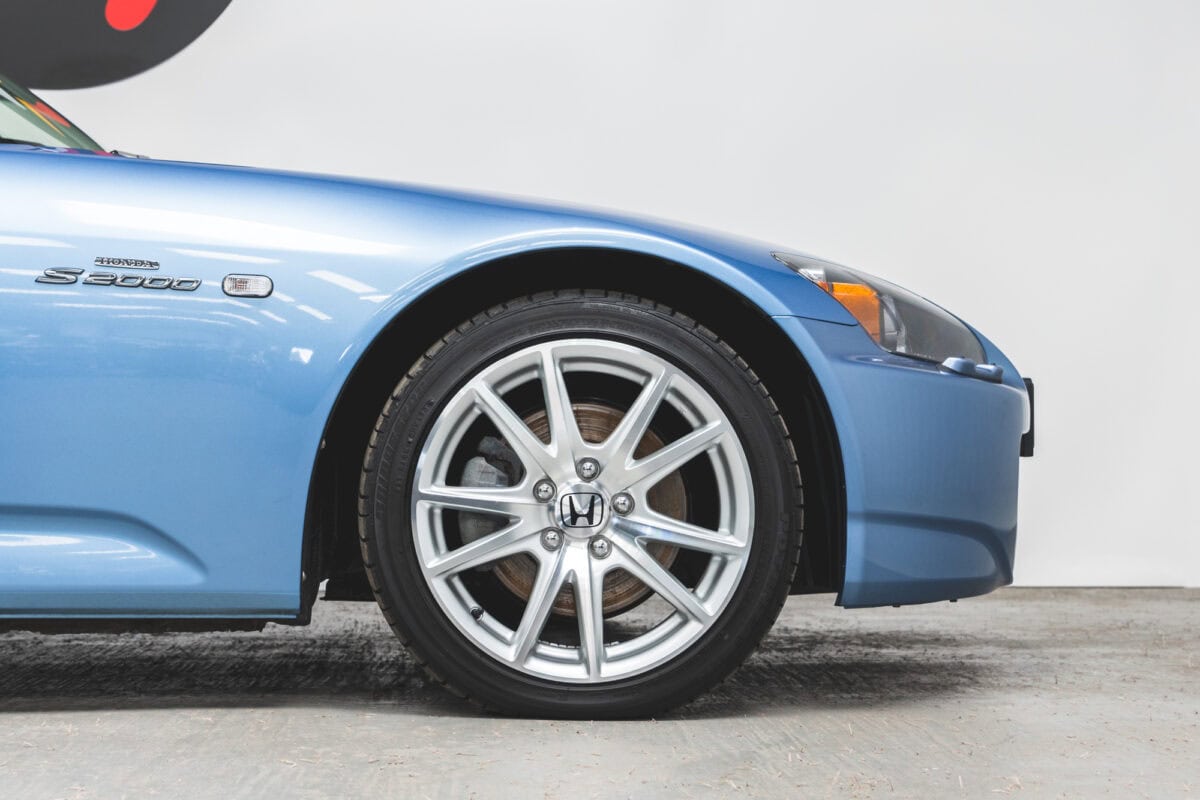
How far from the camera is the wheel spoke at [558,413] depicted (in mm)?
1709

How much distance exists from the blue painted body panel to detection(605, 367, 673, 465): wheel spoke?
193mm

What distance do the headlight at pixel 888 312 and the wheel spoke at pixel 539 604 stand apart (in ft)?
2.03

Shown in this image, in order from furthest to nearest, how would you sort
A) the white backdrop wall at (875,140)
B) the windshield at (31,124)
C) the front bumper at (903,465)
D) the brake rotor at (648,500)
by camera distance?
the white backdrop wall at (875,140) → the windshield at (31,124) → the brake rotor at (648,500) → the front bumper at (903,465)

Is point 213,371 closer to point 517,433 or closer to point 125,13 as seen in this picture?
point 517,433

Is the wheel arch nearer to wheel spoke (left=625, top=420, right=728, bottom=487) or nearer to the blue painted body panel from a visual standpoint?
the blue painted body panel

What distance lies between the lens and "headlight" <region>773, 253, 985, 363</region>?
1.81 metres

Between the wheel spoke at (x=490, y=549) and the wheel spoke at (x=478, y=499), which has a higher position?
the wheel spoke at (x=478, y=499)

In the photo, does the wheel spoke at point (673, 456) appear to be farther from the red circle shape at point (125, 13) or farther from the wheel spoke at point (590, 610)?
the red circle shape at point (125, 13)

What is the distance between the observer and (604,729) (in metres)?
1.67

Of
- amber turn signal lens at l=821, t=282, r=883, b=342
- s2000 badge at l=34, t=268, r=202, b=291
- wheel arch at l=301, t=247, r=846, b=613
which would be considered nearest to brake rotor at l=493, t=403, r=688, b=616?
wheel arch at l=301, t=247, r=846, b=613

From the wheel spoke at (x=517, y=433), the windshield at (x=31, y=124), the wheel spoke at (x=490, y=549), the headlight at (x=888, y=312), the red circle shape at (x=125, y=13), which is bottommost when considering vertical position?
the wheel spoke at (x=490, y=549)

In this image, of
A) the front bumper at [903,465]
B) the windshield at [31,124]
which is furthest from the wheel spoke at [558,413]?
the windshield at [31,124]

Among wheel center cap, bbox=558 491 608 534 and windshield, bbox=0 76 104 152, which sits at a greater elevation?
windshield, bbox=0 76 104 152

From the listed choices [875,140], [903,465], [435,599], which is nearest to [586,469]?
[435,599]
